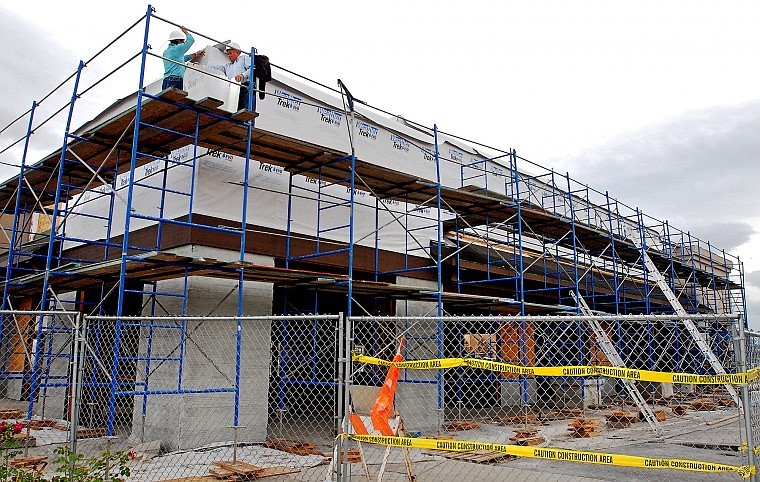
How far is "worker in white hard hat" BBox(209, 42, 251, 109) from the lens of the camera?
36.0 ft

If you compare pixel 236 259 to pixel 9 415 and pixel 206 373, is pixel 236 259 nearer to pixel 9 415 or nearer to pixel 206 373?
pixel 206 373

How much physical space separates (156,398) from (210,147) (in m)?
4.57

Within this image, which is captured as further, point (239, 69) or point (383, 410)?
point (239, 69)

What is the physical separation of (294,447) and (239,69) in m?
6.61

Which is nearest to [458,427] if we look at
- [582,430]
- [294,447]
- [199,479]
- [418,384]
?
[418,384]

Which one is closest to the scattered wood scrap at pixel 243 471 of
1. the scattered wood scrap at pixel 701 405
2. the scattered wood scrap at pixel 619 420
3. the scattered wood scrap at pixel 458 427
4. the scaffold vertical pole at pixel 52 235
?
the scaffold vertical pole at pixel 52 235

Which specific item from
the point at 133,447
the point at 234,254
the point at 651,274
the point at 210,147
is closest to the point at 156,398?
the point at 133,447

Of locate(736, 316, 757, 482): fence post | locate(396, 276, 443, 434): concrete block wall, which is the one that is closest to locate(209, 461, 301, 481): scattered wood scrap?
locate(396, 276, 443, 434): concrete block wall

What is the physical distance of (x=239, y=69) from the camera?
1110 cm

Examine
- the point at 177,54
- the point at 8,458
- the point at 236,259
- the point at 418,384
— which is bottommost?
the point at 8,458

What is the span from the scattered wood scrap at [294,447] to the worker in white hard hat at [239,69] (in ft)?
19.4

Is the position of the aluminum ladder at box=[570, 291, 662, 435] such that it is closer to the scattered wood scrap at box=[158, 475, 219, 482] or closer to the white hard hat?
the scattered wood scrap at box=[158, 475, 219, 482]

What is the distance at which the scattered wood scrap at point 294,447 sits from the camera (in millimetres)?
9695

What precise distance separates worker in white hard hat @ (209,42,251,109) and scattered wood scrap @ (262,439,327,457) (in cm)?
592
